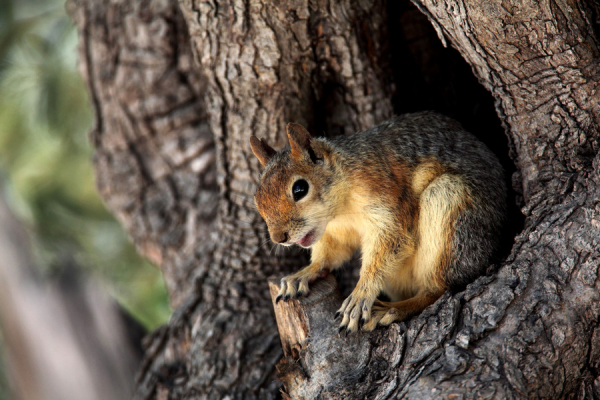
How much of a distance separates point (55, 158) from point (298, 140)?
8.53 feet

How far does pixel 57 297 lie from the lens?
3.14m

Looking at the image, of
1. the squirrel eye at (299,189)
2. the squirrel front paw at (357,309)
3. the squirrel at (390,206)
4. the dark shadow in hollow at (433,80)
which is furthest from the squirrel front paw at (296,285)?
the dark shadow in hollow at (433,80)

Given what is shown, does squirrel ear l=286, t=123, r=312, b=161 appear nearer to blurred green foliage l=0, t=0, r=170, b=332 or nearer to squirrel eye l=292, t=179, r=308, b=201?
squirrel eye l=292, t=179, r=308, b=201

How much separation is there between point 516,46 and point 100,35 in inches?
79.8

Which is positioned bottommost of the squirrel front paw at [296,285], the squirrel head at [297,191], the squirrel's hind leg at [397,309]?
the squirrel's hind leg at [397,309]

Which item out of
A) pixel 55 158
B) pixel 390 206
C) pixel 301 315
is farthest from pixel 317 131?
pixel 55 158

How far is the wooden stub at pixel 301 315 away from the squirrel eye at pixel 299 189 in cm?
37

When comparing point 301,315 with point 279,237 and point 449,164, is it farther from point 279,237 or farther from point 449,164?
point 449,164

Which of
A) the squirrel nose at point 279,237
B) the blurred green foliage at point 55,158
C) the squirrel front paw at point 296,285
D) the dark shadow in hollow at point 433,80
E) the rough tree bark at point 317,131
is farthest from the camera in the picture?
the blurred green foliage at point 55,158

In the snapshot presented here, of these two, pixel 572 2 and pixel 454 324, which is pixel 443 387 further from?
pixel 572 2

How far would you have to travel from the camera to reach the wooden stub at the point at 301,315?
1.80 m

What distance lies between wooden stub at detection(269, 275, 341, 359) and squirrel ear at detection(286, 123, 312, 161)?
49 cm

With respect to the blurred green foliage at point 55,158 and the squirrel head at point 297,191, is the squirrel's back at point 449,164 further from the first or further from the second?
the blurred green foliage at point 55,158

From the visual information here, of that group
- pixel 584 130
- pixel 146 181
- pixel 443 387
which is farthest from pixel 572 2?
pixel 146 181
